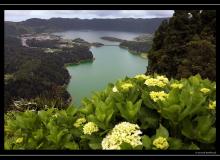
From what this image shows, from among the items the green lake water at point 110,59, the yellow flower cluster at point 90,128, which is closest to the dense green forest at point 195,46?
the green lake water at point 110,59

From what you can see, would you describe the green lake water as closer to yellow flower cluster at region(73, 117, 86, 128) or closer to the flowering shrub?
the flowering shrub

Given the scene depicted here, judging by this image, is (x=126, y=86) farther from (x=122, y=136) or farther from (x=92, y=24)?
(x=92, y=24)

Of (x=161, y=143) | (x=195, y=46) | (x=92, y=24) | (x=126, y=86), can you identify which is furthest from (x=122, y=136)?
(x=195, y=46)

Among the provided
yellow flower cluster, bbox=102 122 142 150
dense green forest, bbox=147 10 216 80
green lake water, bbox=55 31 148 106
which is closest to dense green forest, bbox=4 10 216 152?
yellow flower cluster, bbox=102 122 142 150

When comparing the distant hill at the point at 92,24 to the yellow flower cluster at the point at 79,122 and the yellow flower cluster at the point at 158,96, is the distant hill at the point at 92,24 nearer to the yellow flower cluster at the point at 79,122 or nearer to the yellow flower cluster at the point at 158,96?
the yellow flower cluster at the point at 158,96
